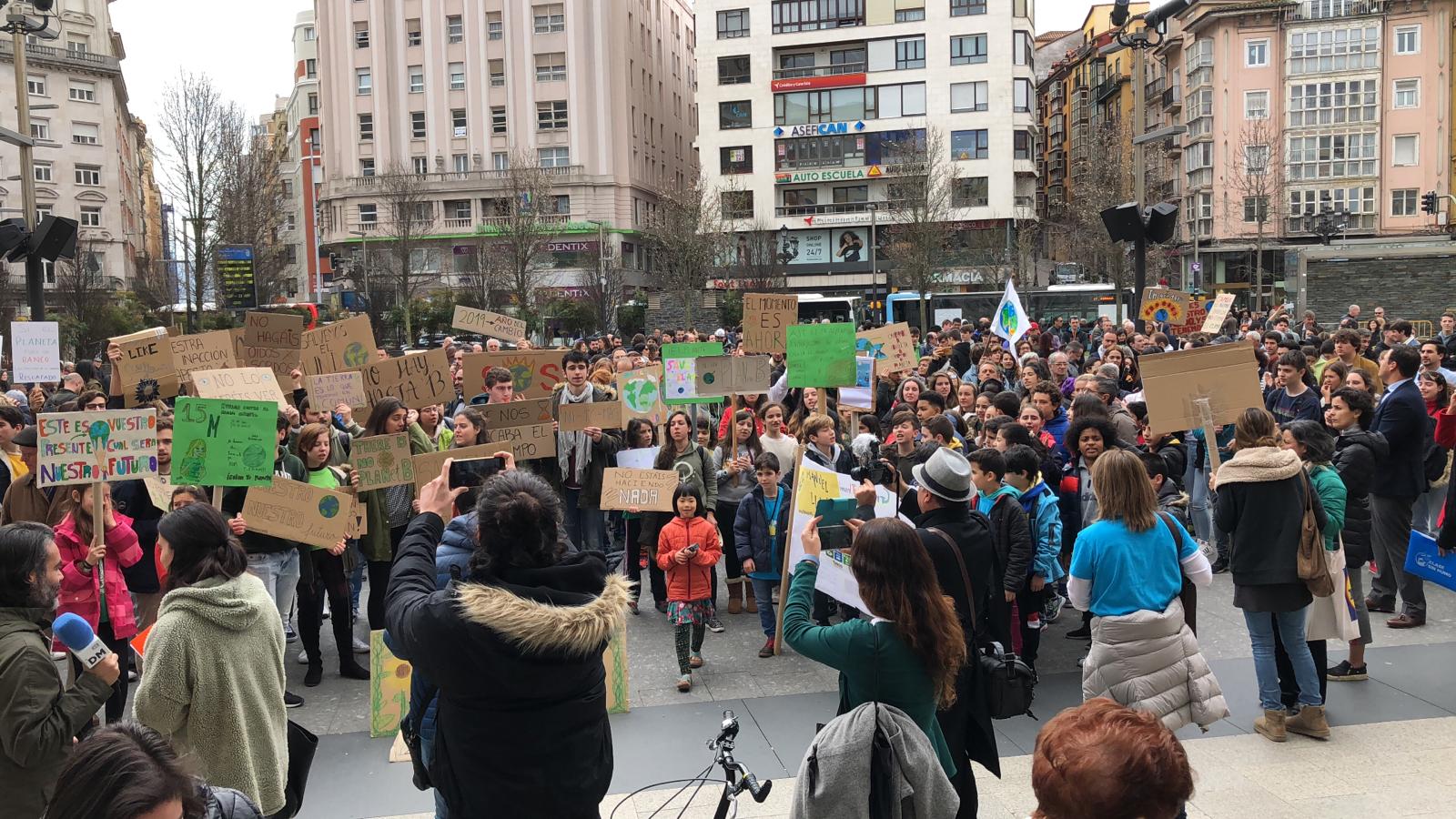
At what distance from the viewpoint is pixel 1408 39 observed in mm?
61938

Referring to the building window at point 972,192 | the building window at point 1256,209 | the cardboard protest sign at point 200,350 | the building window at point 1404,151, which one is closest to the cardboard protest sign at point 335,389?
the cardboard protest sign at point 200,350

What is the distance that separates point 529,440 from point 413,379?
1516 mm

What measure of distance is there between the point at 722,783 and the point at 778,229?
61.2 metres

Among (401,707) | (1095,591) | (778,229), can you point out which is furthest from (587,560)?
(778,229)

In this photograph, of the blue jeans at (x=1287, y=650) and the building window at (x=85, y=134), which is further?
the building window at (x=85, y=134)

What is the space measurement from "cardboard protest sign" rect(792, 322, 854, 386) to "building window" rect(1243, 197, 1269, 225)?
47805 mm

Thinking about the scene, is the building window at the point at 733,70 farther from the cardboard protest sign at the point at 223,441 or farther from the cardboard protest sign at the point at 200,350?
the cardboard protest sign at the point at 223,441

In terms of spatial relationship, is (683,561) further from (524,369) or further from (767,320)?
(767,320)

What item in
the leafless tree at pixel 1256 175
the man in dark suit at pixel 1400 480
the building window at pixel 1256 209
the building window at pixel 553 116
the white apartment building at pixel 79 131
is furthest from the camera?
the building window at pixel 553 116

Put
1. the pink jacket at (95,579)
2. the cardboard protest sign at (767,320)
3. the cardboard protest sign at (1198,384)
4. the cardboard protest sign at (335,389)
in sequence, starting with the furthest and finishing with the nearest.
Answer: the cardboard protest sign at (767,320)
the cardboard protest sign at (335,389)
the cardboard protest sign at (1198,384)
the pink jacket at (95,579)

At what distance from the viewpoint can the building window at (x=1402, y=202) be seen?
62.8 m

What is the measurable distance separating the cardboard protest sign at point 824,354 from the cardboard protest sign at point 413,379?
3.15 meters

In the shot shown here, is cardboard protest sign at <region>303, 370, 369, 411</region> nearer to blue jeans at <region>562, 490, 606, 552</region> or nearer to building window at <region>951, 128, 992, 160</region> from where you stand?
blue jeans at <region>562, 490, 606, 552</region>

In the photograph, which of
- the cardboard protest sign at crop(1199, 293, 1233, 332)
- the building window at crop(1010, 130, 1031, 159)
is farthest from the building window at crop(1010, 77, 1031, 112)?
the cardboard protest sign at crop(1199, 293, 1233, 332)
